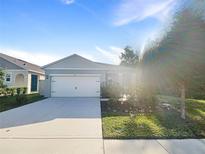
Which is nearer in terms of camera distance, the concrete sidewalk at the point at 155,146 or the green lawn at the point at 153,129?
the concrete sidewalk at the point at 155,146

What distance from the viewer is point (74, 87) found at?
1870cm

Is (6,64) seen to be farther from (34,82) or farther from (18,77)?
(34,82)

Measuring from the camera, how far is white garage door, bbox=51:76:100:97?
734 inches

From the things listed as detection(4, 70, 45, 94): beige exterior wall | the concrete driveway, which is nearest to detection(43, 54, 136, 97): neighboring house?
detection(4, 70, 45, 94): beige exterior wall

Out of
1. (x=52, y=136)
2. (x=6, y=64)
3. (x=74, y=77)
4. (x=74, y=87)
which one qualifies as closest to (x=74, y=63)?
(x=74, y=77)

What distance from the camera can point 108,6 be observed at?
9695mm

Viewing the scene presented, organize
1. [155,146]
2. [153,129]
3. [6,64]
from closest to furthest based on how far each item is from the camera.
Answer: [155,146] < [153,129] < [6,64]

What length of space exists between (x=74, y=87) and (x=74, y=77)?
106 centimetres

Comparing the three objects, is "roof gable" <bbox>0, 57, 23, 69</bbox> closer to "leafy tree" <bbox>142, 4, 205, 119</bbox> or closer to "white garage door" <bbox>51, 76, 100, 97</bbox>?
"white garage door" <bbox>51, 76, 100, 97</bbox>

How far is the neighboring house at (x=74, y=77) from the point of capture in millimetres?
18672

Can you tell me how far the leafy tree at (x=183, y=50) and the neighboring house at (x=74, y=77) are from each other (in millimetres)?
9322

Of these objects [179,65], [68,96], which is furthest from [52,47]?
[179,65]

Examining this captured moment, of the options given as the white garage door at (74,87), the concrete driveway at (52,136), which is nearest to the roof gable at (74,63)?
the white garage door at (74,87)

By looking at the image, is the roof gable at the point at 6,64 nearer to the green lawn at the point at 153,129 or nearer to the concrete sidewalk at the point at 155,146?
the green lawn at the point at 153,129
